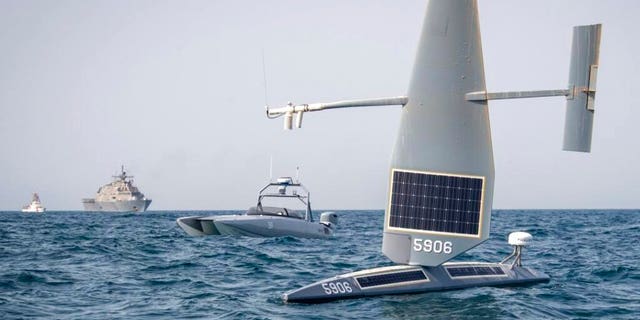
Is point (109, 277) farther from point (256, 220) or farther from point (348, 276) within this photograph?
point (256, 220)

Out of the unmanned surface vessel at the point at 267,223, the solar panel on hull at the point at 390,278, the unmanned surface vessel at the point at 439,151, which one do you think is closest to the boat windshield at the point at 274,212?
the unmanned surface vessel at the point at 267,223

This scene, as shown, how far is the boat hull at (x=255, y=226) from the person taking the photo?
34.5m

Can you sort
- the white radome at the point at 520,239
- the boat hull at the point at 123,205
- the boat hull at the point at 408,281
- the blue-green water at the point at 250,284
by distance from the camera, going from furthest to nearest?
1. the boat hull at the point at 123,205
2. the white radome at the point at 520,239
3. the boat hull at the point at 408,281
4. the blue-green water at the point at 250,284

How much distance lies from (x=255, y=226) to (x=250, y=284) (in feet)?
49.0

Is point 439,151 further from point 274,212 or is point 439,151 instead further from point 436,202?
point 274,212

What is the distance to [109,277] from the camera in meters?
20.8

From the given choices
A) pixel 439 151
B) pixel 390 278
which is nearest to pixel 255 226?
pixel 390 278

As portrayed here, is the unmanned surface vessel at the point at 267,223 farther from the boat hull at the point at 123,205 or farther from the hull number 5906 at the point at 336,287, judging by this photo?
the boat hull at the point at 123,205

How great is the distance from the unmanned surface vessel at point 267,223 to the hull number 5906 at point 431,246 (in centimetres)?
1757

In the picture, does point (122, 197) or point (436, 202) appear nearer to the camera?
point (436, 202)

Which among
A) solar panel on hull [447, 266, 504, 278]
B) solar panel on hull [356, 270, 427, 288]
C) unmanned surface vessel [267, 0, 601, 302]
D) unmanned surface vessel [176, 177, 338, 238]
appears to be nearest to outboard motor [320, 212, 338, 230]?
unmanned surface vessel [176, 177, 338, 238]

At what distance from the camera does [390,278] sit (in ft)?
57.6

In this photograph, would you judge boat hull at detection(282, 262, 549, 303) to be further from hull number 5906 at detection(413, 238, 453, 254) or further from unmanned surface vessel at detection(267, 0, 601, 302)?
hull number 5906 at detection(413, 238, 453, 254)

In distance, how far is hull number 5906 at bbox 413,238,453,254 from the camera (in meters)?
17.4
